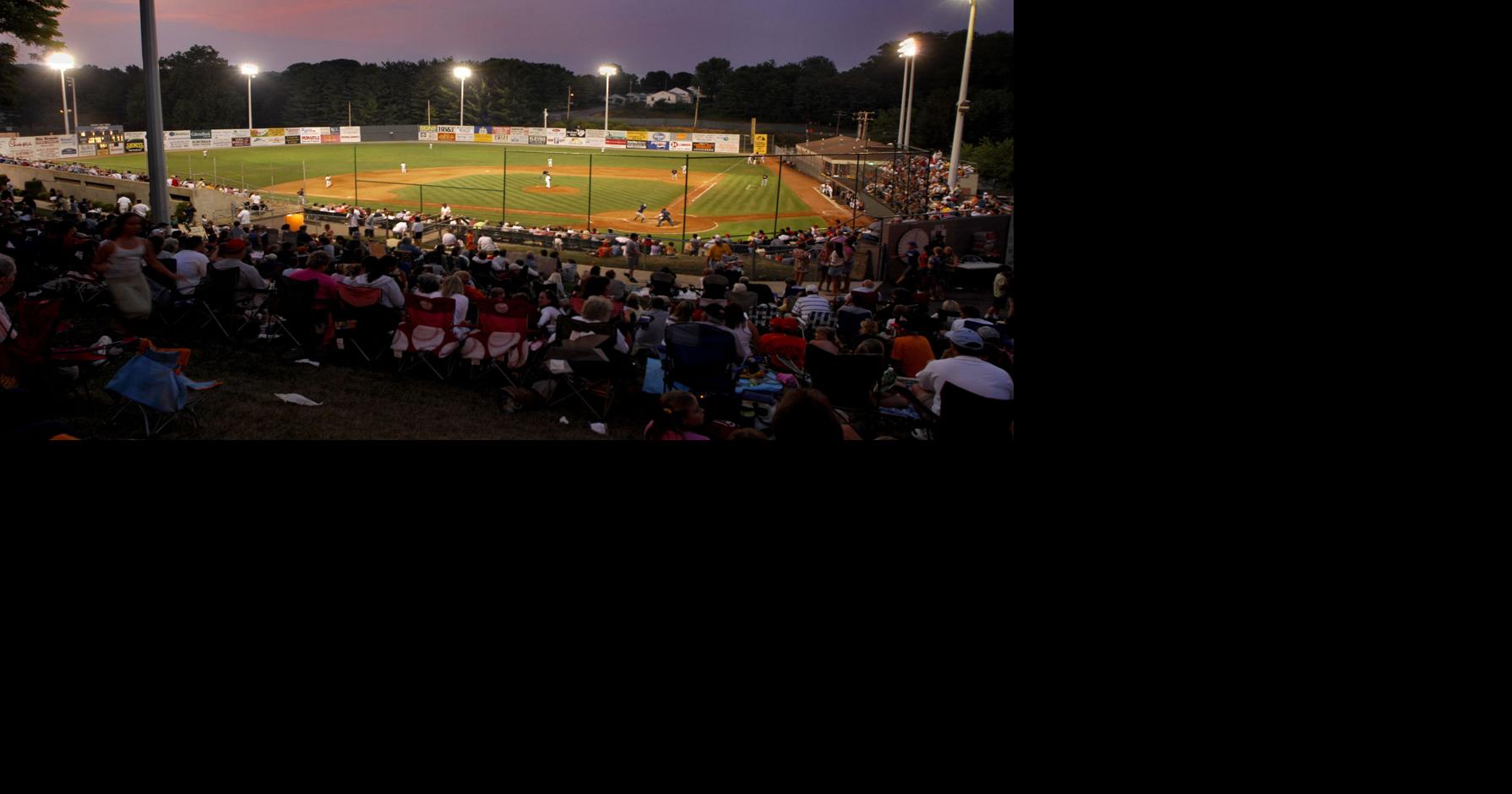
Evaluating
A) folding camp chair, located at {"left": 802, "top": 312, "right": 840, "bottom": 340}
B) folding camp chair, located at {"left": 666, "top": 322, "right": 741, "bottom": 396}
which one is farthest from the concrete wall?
folding camp chair, located at {"left": 666, "top": 322, "right": 741, "bottom": 396}

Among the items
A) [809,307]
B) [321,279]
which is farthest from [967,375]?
[321,279]

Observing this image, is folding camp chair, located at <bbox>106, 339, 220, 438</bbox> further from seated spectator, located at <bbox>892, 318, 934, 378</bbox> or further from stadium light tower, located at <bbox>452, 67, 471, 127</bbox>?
stadium light tower, located at <bbox>452, 67, 471, 127</bbox>

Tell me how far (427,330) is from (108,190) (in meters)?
20.8

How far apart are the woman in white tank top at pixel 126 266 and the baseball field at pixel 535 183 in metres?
14.3

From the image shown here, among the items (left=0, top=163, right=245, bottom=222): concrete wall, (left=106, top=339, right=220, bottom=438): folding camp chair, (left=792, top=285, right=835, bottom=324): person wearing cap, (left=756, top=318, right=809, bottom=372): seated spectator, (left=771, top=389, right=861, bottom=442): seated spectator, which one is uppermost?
(left=0, top=163, right=245, bottom=222): concrete wall

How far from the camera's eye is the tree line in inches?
965

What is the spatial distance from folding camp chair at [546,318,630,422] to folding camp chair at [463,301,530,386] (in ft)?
0.87

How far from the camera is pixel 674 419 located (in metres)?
3.81

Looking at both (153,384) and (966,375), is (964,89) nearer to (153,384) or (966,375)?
(966,375)

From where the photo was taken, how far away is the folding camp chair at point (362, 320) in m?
6.55

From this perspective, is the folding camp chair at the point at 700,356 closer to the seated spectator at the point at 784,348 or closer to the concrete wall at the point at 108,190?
the seated spectator at the point at 784,348

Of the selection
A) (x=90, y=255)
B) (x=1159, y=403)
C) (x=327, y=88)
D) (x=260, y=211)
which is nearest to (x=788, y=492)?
(x=1159, y=403)

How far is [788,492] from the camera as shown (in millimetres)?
2617

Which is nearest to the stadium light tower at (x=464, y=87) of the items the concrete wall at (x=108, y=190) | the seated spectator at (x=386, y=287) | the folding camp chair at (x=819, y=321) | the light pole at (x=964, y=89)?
the concrete wall at (x=108, y=190)
